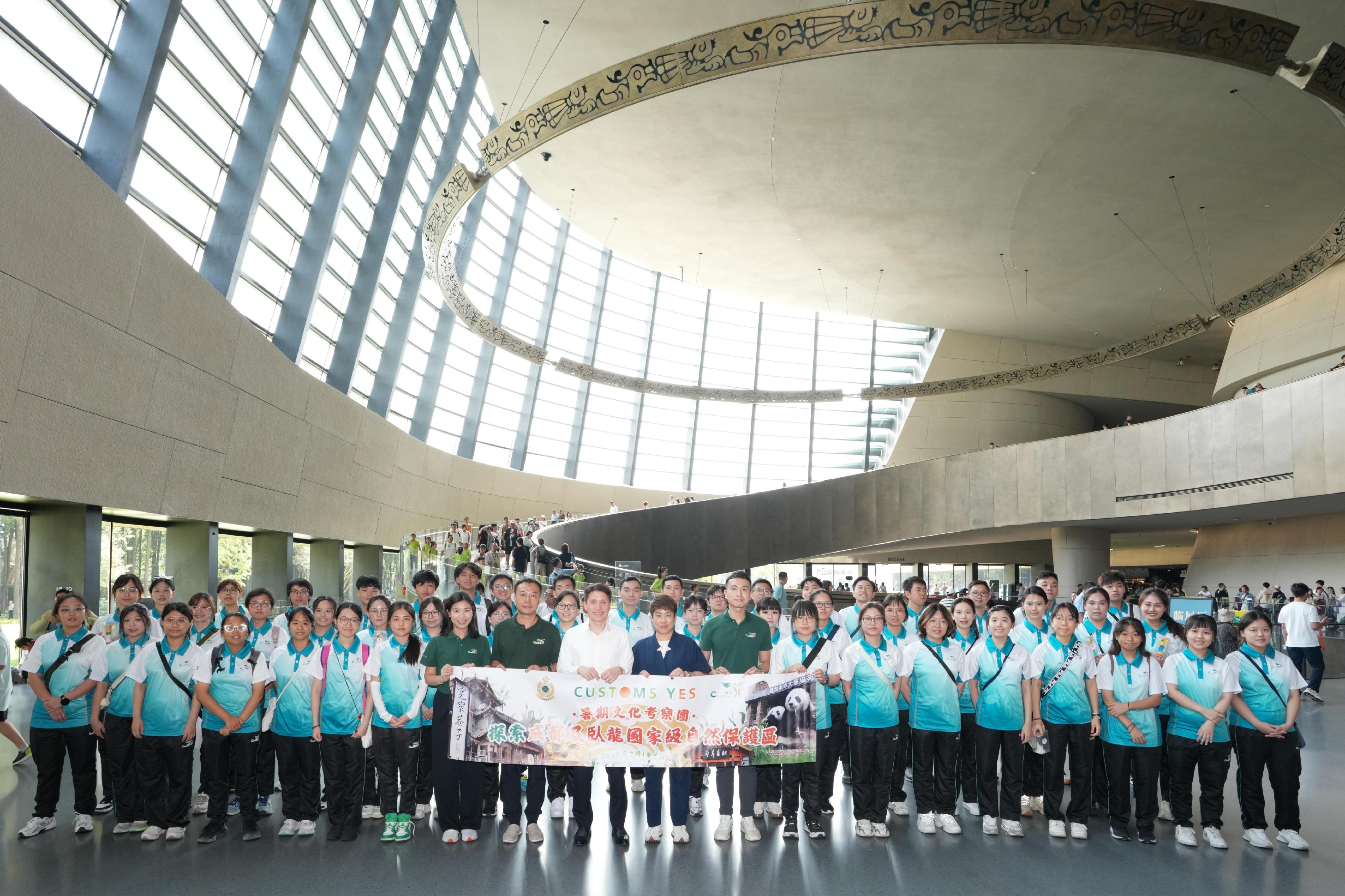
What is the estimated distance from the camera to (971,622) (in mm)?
7254

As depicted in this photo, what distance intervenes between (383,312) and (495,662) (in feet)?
70.9

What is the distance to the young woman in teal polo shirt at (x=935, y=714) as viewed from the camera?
6.66m

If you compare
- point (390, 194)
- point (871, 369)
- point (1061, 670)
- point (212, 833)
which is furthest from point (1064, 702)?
point (871, 369)

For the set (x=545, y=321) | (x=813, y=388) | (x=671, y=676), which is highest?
(x=545, y=321)

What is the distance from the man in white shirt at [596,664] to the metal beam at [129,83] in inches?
453

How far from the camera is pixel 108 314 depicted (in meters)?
12.4

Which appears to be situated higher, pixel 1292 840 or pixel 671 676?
pixel 671 676

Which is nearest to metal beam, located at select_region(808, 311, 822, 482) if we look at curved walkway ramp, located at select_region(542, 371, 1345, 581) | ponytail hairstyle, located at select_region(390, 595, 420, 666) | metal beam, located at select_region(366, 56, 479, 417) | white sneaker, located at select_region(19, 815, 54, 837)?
curved walkway ramp, located at select_region(542, 371, 1345, 581)

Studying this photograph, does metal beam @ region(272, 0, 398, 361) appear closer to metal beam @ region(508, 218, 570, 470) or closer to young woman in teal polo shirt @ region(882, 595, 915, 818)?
metal beam @ region(508, 218, 570, 470)

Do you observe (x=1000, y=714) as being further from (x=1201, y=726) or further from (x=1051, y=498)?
(x=1051, y=498)

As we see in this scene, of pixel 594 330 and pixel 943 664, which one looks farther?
pixel 594 330

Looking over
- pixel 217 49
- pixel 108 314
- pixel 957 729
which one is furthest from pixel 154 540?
pixel 957 729

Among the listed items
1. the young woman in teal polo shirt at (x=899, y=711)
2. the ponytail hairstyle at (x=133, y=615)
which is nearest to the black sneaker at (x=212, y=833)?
the ponytail hairstyle at (x=133, y=615)

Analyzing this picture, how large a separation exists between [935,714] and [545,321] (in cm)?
2871
